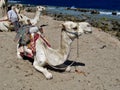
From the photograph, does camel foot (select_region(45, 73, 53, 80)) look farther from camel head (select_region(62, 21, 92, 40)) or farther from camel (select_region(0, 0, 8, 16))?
camel (select_region(0, 0, 8, 16))

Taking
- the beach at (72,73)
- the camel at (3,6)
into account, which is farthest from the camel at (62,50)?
the camel at (3,6)

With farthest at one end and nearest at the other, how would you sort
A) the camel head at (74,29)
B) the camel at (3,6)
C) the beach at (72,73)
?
the camel at (3,6) < the camel head at (74,29) < the beach at (72,73)

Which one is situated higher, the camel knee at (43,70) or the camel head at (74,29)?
the camel head at (74,29)

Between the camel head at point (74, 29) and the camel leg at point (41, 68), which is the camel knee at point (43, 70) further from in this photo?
the camel head at point (74, 29)

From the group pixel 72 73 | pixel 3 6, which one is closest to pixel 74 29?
pixel 72 73

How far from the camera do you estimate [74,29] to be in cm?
1111

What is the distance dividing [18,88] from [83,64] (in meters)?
2.98

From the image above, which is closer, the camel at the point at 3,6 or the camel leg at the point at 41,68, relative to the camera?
the camel leg at the point at 41,68

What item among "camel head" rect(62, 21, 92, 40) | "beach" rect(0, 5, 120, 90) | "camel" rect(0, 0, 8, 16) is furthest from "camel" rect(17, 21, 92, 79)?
"camel" rect(0, 0, 8, 16)

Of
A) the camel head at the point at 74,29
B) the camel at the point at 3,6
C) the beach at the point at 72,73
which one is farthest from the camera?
the camel at the point at 3,6

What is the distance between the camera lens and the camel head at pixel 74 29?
36.3 ft

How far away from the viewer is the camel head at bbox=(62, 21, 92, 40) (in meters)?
11.1

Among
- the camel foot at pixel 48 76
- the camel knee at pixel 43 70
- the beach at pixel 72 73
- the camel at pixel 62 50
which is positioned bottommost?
the beach at pixel 72 73

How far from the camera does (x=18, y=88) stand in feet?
33.7
